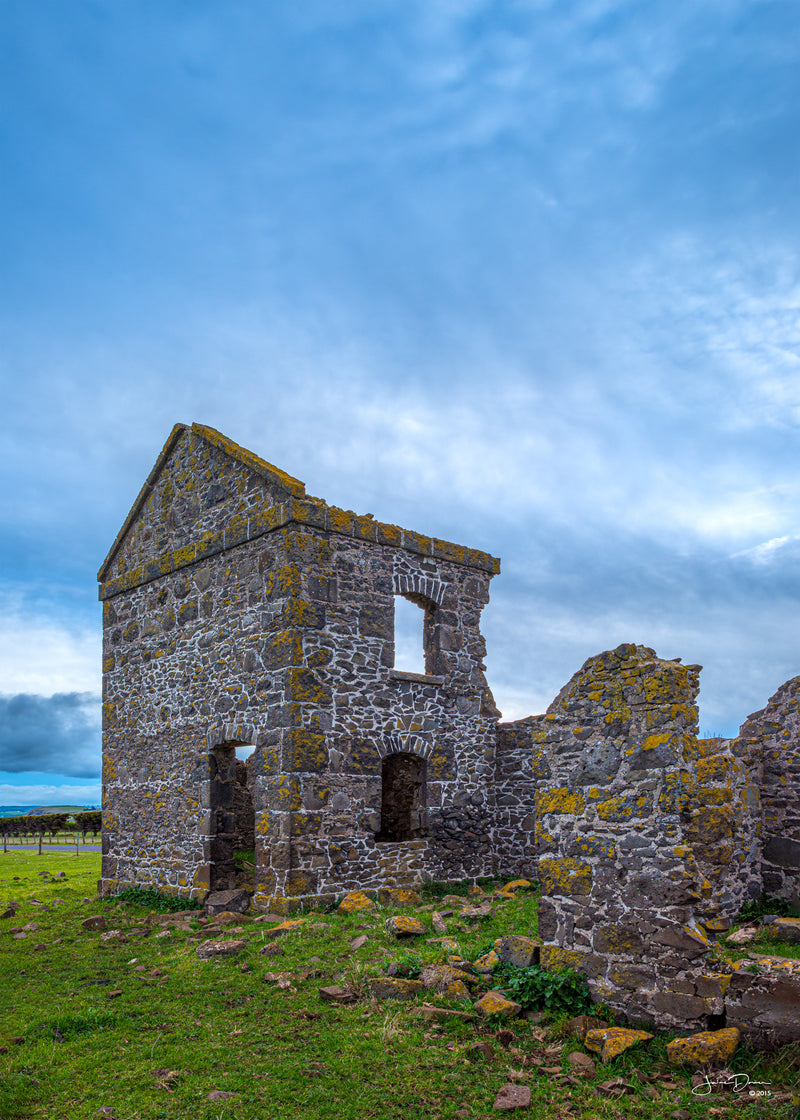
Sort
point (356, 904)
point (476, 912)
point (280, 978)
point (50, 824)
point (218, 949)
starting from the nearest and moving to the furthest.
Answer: point (280, 978) → point (218, 949) → point (476, 912) → point (356, 904) → point (50, 824)

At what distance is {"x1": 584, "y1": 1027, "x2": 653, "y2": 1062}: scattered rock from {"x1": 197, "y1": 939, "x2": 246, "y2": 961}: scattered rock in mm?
5671

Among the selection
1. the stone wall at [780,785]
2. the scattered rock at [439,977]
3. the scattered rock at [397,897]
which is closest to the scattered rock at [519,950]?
the scattered rock at [439,977]

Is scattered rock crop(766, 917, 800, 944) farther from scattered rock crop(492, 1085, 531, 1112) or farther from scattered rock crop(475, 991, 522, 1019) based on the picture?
scattered rock crop(492, 1085, 531, 1112)

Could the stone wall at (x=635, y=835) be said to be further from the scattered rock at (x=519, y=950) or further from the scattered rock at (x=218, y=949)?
the scattered rock at (x=218, y=949)

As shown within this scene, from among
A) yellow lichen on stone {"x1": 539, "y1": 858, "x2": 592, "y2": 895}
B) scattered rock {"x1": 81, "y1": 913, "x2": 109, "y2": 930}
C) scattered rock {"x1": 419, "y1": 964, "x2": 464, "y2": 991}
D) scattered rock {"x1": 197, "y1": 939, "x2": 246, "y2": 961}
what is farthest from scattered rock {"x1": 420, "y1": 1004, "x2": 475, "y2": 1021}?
scattered rock {"x1": 81, "y1": 913, "x2": 109, "y2": 930}

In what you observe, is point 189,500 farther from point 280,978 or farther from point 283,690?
point 280,978

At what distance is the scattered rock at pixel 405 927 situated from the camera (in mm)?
10727

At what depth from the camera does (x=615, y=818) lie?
26.2ft

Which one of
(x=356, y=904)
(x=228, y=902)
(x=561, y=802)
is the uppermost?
(x=561, y=802)

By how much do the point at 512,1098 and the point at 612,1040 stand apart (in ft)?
3.83

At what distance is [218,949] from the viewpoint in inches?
437

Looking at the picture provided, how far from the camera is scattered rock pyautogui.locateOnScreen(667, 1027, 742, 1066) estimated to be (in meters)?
6.50

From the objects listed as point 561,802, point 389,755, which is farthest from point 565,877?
point 389,755

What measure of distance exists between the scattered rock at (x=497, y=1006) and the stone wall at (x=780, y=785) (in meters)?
4.95
